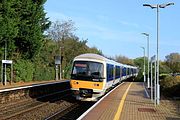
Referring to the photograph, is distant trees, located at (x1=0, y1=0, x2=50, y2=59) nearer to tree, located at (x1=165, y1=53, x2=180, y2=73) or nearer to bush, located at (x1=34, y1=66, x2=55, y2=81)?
bush, located at (x1=34, y1=66, x2=55, y2=81)

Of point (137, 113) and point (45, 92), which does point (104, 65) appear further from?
point (45, 92)

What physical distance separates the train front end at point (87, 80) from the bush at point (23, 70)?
23.6 metres

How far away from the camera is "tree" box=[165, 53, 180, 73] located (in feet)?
350

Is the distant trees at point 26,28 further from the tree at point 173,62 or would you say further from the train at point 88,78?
the tree at point 173,62

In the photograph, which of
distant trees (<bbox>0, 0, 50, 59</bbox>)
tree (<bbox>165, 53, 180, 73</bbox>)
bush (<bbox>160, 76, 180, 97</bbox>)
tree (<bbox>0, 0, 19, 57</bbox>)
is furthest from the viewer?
tree (<bbox>165, 53, 180, 73</bbox>)

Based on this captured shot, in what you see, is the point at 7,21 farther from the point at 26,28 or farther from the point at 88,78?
the point at 88,78

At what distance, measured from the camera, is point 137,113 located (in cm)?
1611

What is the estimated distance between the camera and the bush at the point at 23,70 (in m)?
44.9

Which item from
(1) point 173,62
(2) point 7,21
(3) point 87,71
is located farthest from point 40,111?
(1) point 173,62

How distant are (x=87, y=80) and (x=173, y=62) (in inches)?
3855

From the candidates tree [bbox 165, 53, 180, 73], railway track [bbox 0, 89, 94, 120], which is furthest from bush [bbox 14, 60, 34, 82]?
tree [bbox 165, 53, 180, 73]

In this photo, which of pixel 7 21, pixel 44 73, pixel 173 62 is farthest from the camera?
pixel 173 62

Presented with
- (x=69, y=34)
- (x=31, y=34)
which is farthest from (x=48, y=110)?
(x=69, y=34)

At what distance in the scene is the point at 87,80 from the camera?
21922mm
